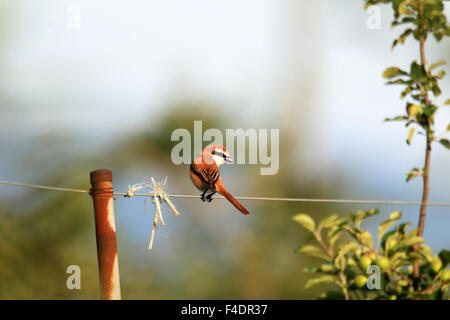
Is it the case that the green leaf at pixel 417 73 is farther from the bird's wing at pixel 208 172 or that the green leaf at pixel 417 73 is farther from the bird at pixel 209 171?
the bird's wing at pixel 208 172

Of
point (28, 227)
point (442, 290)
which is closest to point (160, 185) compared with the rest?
point (442, 290)

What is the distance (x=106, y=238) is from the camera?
408 centimetres

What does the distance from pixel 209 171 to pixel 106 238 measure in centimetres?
184

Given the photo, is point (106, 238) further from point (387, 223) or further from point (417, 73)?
point (417, 73)

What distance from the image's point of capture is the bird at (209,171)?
18.5 feet

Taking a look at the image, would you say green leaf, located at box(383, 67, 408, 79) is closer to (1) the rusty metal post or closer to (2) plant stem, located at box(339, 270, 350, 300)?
(2) plant stem, located at box(339, 270, 350, 300)

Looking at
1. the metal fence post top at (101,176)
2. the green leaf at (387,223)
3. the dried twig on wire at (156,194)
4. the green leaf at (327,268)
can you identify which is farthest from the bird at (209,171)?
the green leaf at (387,223)

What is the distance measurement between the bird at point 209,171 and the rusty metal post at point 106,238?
1.46 metres

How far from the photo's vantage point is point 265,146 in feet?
24.9

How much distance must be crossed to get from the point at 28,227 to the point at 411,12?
585cm

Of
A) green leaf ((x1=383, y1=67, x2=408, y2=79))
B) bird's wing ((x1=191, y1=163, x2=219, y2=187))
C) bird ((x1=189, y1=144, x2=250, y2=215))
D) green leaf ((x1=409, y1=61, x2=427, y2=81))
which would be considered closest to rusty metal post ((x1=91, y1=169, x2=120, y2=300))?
bird ((x1=189, y1=144, x2=250, y2=215))

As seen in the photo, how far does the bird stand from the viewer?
564 centimetres
